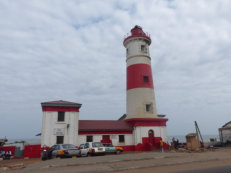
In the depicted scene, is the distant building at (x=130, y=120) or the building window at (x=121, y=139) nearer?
the distant building at (x=130, y=120)

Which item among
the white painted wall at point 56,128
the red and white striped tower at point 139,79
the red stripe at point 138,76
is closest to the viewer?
the white painted wall at point 56,128

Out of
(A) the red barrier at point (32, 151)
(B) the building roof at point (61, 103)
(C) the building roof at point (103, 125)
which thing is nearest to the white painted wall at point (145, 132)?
(C) the building roof at point (103, 125)

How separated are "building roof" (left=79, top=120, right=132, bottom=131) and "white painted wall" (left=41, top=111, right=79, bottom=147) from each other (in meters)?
1.10

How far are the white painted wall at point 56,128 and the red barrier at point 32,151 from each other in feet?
2.82

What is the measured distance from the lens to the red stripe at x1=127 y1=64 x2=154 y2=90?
25.8m

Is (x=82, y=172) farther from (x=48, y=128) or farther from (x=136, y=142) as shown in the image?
(x=136, y=142)

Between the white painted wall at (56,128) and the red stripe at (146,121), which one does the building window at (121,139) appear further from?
the white painted wall at (56,128)

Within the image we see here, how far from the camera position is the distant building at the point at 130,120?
2169 centimetres

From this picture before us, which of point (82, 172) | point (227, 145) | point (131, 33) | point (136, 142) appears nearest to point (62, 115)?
point (136, 142)

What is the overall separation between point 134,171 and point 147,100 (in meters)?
16.2

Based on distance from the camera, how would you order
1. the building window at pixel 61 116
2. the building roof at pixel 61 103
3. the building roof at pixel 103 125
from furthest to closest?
the building roof at pixel 103 125 → the building window at pixel 61 116 → the building roof at pixel 61 103

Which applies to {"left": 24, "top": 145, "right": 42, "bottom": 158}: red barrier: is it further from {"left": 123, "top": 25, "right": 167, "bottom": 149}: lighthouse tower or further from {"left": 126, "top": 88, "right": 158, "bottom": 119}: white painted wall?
{"left": 126, "top": 88, "right": 158, "bottom": 119}: white painted wall

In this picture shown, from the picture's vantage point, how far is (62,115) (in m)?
22.3

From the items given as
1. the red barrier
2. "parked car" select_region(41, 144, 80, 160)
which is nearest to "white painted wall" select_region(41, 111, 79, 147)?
the red barrier
